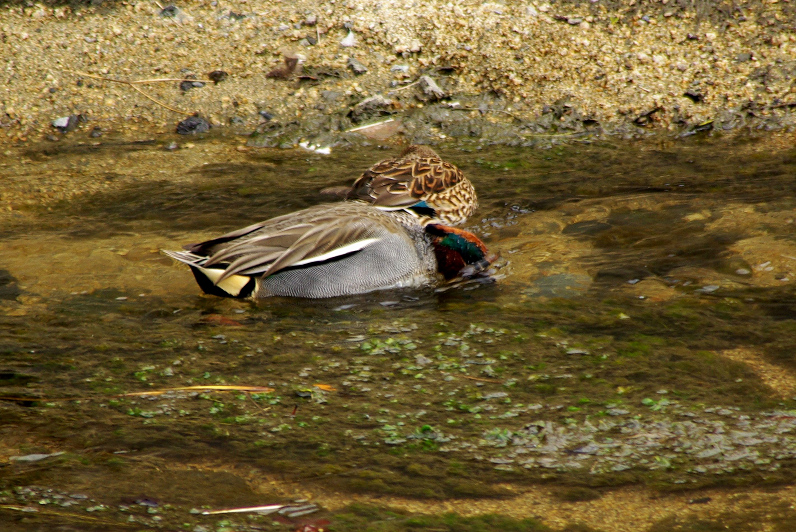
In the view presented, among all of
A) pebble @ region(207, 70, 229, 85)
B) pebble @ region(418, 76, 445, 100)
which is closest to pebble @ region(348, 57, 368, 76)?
pebble @ region(418, 76, 445, 100)

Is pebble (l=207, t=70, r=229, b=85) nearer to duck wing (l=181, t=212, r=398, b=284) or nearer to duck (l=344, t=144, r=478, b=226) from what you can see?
duck (l=344, t=144, r=478, b=226)

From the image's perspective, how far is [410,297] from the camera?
16.9ft

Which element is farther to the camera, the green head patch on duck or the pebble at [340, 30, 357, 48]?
the pebble at [340, 30, 357, 48]

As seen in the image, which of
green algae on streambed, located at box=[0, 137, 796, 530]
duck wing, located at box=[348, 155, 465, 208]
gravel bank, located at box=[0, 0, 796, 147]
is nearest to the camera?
green algae on streambed, located at box=[0, 137, 796, 530]

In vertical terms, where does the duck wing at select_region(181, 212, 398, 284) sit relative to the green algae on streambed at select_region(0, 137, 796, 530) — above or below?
above

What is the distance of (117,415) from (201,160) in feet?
13.5

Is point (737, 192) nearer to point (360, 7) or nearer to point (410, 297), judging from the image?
point (410, 297)

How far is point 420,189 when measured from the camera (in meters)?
6.45

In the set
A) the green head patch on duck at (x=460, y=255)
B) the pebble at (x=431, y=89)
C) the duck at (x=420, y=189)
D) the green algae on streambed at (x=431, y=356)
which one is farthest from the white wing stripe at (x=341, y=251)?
the pebble at (x=431, y=89)

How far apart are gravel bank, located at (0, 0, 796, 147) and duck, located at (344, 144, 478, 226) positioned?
118cm

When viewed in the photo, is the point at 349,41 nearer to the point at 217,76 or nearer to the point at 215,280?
the point at 217,76

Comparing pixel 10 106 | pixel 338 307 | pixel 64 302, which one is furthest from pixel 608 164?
pixel 10 106

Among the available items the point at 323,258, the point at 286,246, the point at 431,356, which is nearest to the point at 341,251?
the point at 323,258

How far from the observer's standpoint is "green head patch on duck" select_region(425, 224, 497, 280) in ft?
17.5
